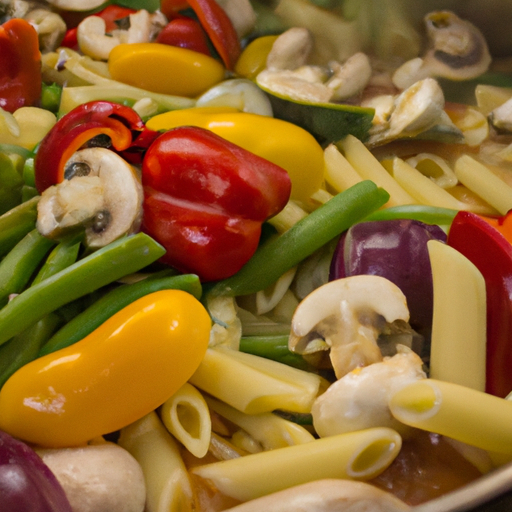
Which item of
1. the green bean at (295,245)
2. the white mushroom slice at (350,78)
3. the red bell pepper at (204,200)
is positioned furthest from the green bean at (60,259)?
the white mushroom slice at (350,78)

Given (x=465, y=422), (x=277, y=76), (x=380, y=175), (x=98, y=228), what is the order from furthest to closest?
(x=277, y=76)
(x=380, y=175)
(x=98, y=228)
(x=465, y=422)

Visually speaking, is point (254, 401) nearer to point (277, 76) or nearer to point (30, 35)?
point (277, 76)

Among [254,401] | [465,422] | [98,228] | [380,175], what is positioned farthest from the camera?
[380,175]

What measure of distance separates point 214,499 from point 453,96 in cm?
136

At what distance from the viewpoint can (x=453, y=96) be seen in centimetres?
167

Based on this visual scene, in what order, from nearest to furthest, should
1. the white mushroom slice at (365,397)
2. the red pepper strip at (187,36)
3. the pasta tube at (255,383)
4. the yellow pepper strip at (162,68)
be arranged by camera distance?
the white mushroom slice at (365,397) → the pasta tube at (255,383) → the yellow pepper strip at (162,68) → the red pepper strip at (187,36)

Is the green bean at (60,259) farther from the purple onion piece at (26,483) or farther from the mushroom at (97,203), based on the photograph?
the purple onion piece at (26,483)

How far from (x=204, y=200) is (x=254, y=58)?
944mm

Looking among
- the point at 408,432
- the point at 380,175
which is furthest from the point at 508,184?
the point at 408,432

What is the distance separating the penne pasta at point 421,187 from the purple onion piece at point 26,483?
987mm

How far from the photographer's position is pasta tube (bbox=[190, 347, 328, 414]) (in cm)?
92

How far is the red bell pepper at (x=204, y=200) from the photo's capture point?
3.37 ft

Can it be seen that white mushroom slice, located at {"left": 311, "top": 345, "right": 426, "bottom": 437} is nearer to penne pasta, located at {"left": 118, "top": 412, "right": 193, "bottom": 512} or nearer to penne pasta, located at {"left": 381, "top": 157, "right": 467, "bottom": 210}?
penne pasta, located at {"left": 118, "top": 412, "right": 193, "bottom": 512}

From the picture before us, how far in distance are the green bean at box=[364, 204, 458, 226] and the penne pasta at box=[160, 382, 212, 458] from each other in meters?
0.53
